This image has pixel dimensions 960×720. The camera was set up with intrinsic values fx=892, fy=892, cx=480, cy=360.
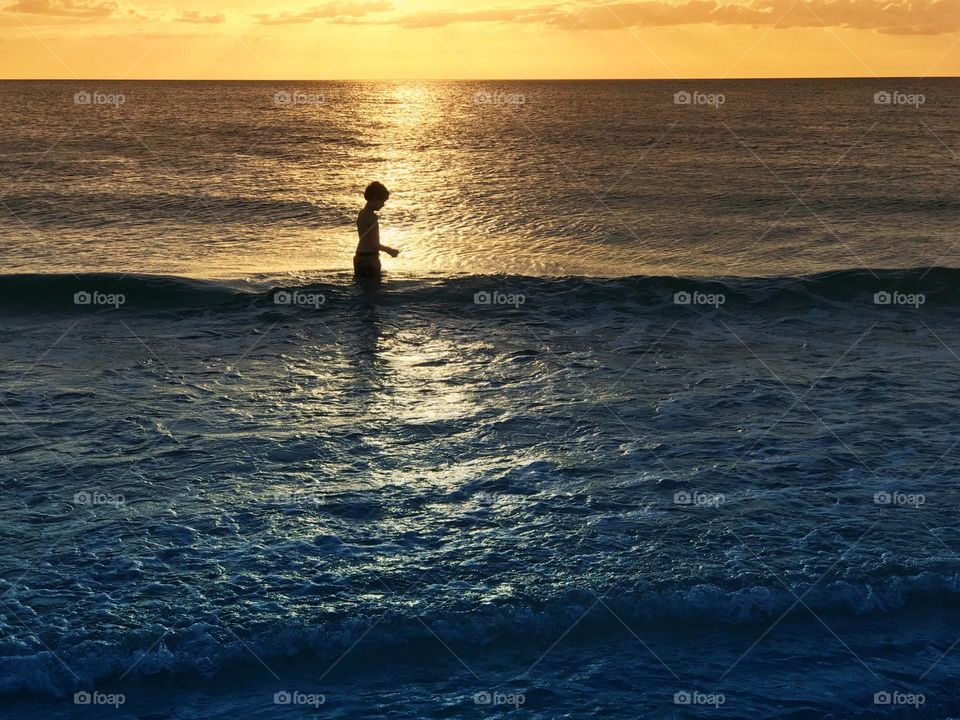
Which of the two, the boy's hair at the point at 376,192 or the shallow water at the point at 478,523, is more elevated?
the boy's hair at the point at 376,192

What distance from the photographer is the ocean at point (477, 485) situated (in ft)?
18.4

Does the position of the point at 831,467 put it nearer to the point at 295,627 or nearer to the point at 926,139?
the point at 295,627

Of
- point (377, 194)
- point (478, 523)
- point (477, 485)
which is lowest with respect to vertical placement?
point (478, 523)

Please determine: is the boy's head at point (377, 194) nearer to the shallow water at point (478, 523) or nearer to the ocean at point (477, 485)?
the ocean at point (477, 485)

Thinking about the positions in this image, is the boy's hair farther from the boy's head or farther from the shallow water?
the shallow water

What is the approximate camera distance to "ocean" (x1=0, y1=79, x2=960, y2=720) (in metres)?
5.61

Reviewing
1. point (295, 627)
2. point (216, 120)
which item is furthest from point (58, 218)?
point (216, 120)

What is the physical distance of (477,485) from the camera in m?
7.88

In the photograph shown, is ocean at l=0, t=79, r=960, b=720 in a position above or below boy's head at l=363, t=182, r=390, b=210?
below

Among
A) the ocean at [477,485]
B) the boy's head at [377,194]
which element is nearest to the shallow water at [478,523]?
the ocean at [477,485]

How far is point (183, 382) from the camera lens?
420 inches

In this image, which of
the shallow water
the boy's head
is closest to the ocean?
the shallow water

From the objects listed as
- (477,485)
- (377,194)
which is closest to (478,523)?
(477,485)

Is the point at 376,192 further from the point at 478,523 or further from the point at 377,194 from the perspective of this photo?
the point at 478,523
